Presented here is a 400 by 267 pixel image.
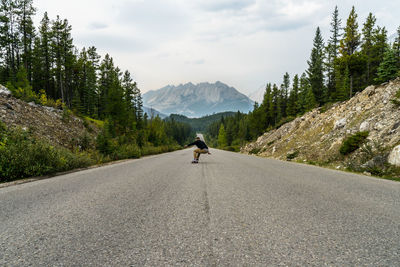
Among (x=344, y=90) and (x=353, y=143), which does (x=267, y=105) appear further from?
(x=353, y=143)

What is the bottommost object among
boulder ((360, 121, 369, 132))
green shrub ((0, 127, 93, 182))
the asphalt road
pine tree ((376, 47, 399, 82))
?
the asphalt road

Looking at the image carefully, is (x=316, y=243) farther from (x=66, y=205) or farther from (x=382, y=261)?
(x=66, y=205)

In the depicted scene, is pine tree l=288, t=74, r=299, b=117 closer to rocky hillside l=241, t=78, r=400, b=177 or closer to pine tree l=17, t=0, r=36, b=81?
rocky hillside l=241, t=78, r=400, b=177

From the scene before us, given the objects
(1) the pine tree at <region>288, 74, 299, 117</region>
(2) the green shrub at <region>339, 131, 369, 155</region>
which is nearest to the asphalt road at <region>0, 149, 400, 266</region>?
(2) the green shrub at <region>339, 131, 369, 155</region>

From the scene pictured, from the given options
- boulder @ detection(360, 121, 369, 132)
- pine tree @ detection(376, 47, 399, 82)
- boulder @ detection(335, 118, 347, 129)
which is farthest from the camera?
pine tree @ detection(376, 47, 399, 82)

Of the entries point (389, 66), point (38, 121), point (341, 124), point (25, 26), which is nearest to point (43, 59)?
point (25, 26)

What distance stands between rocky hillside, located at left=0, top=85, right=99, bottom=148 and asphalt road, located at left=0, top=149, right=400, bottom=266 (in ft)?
38.7

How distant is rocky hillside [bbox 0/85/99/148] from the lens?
1359 centimetres

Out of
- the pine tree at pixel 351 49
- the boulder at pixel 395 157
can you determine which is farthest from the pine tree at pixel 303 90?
the boulder at pixel 395 157

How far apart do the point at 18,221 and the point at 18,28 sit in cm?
5071

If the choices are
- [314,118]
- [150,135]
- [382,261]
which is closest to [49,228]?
[382,261]

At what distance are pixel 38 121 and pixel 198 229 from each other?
61.5 ft

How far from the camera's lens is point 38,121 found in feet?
52.6

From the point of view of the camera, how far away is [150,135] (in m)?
50.9
